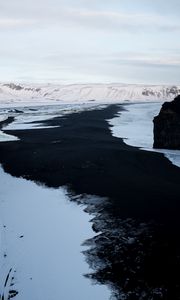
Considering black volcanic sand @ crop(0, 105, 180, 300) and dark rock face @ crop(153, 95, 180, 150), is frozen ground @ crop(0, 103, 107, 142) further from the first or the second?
dark rock face @ crop(153, 95, 180, 150)

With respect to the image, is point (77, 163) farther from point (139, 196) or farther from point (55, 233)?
point (55, 233)

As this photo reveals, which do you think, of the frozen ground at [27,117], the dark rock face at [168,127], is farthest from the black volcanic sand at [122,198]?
the frozen ground at [27,117]

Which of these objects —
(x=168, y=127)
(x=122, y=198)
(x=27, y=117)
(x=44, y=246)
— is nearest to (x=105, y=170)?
(x=122, y=198)

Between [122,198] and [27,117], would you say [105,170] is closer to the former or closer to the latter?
[122,198]

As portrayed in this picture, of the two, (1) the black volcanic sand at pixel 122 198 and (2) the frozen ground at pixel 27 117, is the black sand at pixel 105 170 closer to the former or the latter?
(1) the black volcanic sand at pixel 122 198

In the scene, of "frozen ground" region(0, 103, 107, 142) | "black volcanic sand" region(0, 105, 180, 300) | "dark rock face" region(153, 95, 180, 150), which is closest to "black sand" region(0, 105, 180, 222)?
"black volcanic sand" region(0, 105, 180, 300)

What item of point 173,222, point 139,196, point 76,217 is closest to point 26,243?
point 76,217
